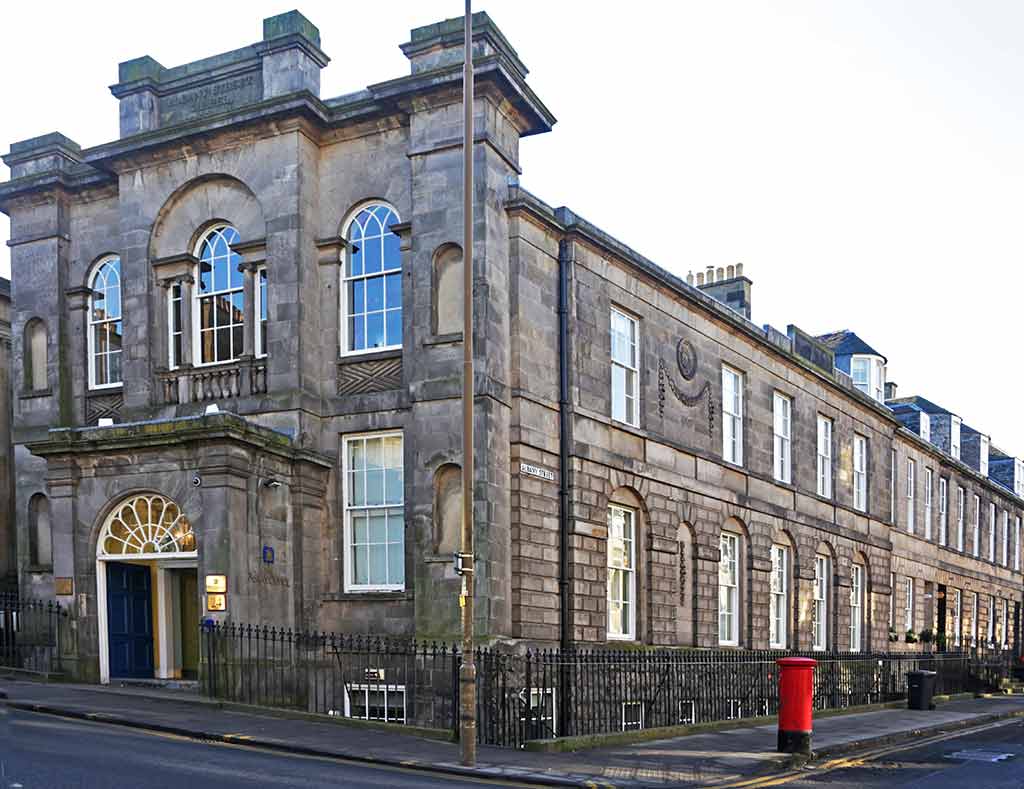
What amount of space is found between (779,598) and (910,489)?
41.4 feet

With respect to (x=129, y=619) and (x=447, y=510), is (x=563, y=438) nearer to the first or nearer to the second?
(x=447, y=510)

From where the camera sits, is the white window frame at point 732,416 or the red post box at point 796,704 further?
the white window frame at point 732,416

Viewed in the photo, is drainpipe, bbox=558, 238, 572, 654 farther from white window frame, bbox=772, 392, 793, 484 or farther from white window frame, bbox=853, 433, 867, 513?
white window frame, bbox=853, 433, 867, 513

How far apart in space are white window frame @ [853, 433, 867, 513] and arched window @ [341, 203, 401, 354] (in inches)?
753

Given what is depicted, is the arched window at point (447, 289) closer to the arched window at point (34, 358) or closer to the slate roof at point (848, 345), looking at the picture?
the arched window at point (34, 358)

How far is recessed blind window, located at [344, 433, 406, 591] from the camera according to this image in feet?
64.1

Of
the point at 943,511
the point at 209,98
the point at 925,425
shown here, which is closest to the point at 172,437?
the point at 209,98

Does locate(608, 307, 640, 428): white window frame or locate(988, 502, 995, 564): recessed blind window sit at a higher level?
locate(608, 307, 640, 428): white window frame

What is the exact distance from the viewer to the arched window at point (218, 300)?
68.4 feet

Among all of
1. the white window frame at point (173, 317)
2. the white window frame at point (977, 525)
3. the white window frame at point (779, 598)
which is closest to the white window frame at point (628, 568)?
the white window frame at point (779, 598)

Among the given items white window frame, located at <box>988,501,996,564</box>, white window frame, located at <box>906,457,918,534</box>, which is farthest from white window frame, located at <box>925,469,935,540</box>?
white window frame, located at <box>988,501,996,564</box>

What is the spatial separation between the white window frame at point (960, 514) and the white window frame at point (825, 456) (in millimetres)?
14504

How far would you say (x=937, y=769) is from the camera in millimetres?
15047

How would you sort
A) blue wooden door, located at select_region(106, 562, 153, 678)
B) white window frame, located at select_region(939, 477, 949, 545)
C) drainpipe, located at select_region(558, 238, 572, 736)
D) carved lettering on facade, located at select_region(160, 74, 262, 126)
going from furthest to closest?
white window frame, located at select_region(939, 477, 949, 545) → carved lettering on facade, located at select_region(160, 74, 262, 126) → drainpipe, located at select_region(558, 238, 572, 736) → blue wooden door, located at select_region(106, 562, 153, 678)
